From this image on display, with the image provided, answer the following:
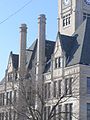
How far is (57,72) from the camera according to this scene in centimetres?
6244

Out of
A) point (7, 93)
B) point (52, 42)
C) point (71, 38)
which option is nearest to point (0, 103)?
point (7, 93)

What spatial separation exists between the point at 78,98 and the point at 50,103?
6.11m

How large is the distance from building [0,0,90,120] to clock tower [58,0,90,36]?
1707mm

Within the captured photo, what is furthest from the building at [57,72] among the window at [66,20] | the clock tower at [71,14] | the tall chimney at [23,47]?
the window at [66,20]

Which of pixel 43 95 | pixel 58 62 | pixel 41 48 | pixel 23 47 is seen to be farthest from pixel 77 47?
pixel 23 47

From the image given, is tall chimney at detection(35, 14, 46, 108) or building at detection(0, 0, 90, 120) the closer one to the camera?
building at detection(0, 0, 90, 120)

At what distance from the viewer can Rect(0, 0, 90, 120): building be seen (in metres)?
57.9

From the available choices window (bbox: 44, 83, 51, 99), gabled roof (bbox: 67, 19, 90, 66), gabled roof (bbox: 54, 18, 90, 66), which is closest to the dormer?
window (bbox: 44, 83, 51, 99)

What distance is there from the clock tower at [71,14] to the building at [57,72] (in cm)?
171

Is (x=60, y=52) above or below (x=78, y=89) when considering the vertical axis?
above

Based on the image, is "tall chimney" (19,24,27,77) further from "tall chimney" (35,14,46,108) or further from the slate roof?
the slate roof

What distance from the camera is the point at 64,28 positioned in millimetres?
83875

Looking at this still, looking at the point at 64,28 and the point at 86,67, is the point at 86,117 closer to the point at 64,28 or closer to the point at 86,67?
the point at 86,67

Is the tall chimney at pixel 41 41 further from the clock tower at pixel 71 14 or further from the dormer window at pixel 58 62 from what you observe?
the clock tower at pixel 71 14
